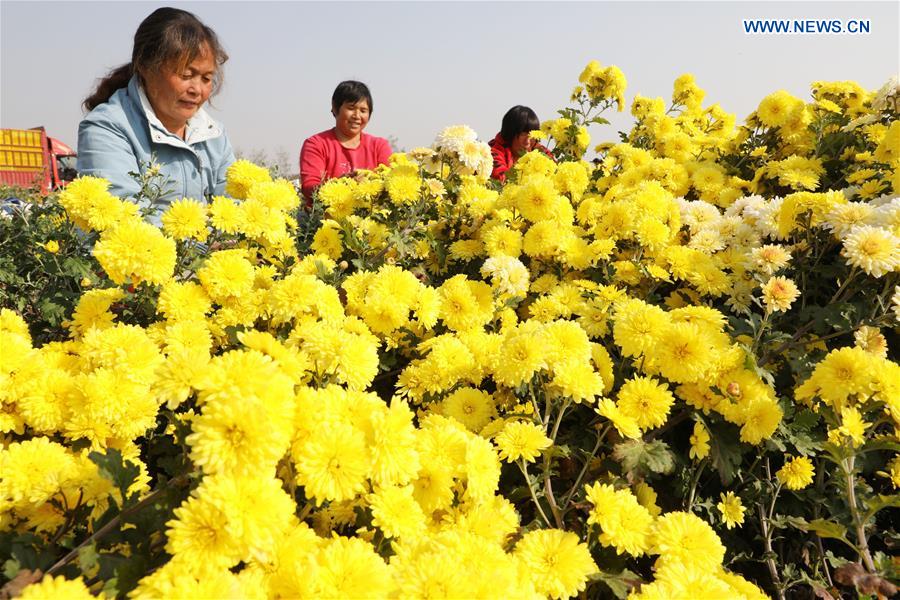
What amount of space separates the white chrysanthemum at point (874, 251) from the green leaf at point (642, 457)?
33.0 inches

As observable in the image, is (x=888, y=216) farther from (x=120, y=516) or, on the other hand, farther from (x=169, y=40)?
(x=169, y=40)

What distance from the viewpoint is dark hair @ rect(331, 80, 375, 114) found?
5.42 meters

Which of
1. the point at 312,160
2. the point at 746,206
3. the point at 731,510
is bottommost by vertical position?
the point at 731,510

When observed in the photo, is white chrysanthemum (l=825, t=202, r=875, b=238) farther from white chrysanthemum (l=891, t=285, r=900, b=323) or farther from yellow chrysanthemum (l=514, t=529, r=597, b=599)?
yellow chrysanthemum (l=514, t=529, r=597, b=599)

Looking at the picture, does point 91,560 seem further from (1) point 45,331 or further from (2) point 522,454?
(1) point 45,331

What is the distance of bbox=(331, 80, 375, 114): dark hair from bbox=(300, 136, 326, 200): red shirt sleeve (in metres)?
0.44

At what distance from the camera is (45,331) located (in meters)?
2.08

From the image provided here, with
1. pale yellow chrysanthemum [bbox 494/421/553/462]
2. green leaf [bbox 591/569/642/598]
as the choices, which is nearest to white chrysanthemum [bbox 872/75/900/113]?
pale yellow chrysanthemum [bbox 494/421/553/462]

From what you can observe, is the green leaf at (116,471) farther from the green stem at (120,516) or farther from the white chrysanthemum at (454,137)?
the white chrysanthemum at (454,137)

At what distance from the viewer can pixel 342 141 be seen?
5660 mm

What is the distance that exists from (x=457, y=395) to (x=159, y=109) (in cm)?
241

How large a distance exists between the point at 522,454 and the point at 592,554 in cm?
30

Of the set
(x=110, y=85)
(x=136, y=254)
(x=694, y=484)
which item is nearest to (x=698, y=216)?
(x=694, y=484)

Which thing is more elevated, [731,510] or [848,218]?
[848,218]
